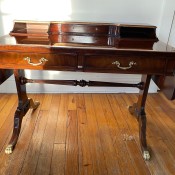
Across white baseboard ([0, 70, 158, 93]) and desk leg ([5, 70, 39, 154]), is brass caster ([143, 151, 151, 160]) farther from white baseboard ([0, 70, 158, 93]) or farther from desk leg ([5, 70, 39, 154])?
white baseboard ([0, 70, 158, 93])

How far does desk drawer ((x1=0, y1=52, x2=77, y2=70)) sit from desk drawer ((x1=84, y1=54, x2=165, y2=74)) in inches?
4.2

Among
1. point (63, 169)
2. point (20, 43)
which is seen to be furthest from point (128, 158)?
point (20, 43)

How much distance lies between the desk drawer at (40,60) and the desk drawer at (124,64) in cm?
11

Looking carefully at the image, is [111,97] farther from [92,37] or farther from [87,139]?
[92,37]

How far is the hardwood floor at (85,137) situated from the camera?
1412 millimetres

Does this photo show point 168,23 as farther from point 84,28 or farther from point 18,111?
point 18,111

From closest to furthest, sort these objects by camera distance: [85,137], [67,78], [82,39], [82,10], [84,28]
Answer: [82,39], [84,28], [85,137], [82,10], [67,78]

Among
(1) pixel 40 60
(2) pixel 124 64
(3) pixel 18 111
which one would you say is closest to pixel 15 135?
(3) pixel 18 111

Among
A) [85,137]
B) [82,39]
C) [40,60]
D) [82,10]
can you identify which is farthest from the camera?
[82,10]

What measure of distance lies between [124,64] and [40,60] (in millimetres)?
531

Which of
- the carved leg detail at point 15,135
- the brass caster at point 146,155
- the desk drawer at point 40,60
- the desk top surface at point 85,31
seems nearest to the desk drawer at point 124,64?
the desk drawer at point 40,60

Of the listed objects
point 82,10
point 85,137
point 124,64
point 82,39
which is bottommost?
point 85,137

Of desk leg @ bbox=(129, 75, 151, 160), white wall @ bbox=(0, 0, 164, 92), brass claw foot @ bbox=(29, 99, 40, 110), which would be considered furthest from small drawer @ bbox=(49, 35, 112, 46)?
brass claw foot @ bbox=(29, 99, 40, 110)

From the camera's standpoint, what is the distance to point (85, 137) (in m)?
1.72
